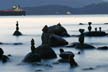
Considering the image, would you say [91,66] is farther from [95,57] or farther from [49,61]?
[95,57]

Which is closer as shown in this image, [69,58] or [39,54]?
[69,58]

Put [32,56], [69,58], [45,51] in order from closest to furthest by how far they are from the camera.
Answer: [69,58], [32,56], [45,51]

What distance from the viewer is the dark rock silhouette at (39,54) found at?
51909 millimetres

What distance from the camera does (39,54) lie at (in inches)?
2116

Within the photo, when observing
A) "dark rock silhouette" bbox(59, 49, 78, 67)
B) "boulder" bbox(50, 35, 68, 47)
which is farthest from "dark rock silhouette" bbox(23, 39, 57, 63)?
"boulder" bbox(50, 35, 68, 47)

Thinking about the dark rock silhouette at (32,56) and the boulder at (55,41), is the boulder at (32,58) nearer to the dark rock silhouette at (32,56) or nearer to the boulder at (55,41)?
the dark rock silhouette at (32,56)

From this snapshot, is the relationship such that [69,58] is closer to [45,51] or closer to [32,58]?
[32,58]

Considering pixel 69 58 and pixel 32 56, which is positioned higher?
pixel 69 58

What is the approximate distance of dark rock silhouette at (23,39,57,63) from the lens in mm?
51909

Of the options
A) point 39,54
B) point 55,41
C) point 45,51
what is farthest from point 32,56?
point 55,41

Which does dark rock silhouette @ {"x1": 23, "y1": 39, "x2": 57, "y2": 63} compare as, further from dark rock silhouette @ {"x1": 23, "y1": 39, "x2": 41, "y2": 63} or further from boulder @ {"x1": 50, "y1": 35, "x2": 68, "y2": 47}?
boulder @ {"x1": 50, "y1": 35, "x2": 68, "y2": 47}

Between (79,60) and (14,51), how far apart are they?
17.3 meters

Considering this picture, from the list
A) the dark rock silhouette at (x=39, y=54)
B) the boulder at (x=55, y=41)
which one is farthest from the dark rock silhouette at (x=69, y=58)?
the boulder at (x=55, y=41)

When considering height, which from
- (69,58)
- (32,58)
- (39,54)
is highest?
(69,58)
